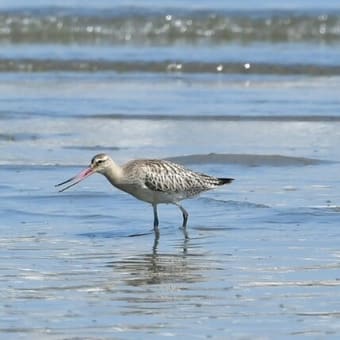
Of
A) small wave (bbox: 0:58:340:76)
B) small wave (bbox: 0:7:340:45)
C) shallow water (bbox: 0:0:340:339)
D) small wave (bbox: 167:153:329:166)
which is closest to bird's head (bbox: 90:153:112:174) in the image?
shallow water (bbox: 0:0:340:339)

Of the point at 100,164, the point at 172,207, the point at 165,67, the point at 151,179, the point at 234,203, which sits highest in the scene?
the point at 100,164

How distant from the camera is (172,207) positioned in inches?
473

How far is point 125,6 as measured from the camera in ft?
111

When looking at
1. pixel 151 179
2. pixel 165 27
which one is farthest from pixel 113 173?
pixel 165 27

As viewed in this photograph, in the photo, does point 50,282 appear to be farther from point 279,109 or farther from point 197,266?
point 279,109

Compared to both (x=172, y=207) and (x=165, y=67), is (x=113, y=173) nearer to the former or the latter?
(x=172, y=207)

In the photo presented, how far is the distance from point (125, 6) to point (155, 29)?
12.1ft

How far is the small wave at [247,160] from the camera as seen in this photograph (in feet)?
44.8

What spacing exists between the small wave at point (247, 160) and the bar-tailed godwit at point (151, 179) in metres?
2.69

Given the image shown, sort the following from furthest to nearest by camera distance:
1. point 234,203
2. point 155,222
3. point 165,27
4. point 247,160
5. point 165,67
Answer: point 165,27 < point 165,67 < point 247,160 < point 234,203 < point 155,222

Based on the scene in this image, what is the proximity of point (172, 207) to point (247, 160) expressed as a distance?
6.44 feet

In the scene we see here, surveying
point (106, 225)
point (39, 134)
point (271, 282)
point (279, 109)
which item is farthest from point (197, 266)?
point (279, 109)

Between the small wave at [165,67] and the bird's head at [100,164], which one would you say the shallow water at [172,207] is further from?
the bird's head at [100,164]

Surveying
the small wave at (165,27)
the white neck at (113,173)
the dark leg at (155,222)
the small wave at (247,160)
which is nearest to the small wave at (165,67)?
the small wave at (165,27)
